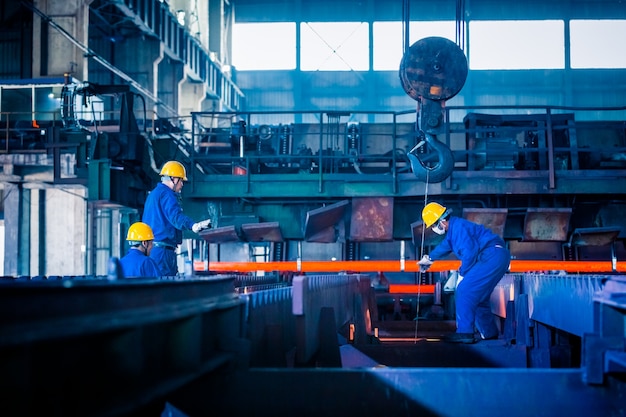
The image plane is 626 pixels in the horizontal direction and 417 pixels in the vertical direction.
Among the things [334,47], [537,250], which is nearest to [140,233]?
[537,250]

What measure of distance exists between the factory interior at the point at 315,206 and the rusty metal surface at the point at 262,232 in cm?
5

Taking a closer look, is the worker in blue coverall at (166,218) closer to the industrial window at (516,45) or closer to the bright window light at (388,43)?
the bright window light at (388,43)

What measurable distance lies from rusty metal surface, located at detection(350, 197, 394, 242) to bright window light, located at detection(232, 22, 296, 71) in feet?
71.3

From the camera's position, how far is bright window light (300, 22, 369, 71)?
31.5 m

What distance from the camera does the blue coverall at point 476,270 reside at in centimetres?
754

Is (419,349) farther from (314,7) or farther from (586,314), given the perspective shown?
(314,7)

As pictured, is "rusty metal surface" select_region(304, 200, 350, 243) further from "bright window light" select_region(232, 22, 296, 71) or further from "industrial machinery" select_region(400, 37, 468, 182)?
"bright window light" select_region(232, 22, 296, 71)

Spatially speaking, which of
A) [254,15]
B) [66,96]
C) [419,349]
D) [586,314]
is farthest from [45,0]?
[586,314]

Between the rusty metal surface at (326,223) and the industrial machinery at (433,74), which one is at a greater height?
the industrial machinery at (433,74)

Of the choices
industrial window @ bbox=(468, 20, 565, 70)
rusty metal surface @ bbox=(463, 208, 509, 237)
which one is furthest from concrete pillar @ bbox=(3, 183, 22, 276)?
industrial window @ bbox=(468, 20, 565, 70)

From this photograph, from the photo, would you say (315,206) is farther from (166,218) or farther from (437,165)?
(166,218)

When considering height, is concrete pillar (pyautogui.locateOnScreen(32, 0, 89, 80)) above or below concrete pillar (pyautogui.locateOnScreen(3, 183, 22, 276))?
above

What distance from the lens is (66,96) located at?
1500 centimetres

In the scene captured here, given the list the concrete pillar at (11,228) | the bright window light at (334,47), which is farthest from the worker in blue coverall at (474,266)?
the bright window light at (334,47)
